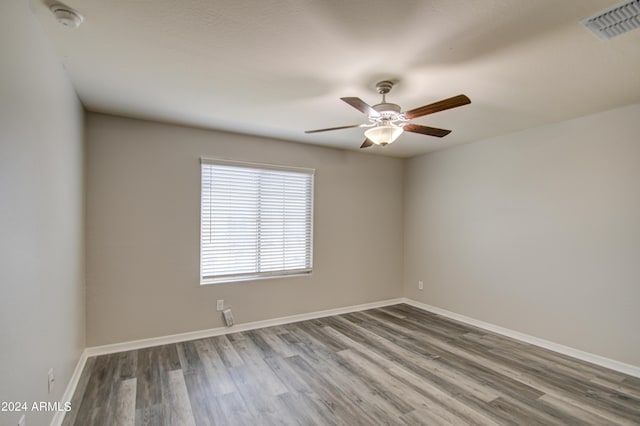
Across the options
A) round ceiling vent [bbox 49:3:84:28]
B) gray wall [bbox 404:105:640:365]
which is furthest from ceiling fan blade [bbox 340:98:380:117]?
gray wall [bbox 404:105:640:365]

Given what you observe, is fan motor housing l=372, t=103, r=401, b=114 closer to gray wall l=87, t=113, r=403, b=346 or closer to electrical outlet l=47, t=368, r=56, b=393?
gray wall l=87, t=113, r=403, b=346

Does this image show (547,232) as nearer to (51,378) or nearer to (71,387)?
(51,378)

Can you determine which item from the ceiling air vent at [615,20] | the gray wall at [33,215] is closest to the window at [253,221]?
the gray wall at [33,215]

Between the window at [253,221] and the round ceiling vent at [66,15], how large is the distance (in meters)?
2.04

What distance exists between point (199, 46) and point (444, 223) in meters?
4.04

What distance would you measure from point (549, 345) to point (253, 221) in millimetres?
3785

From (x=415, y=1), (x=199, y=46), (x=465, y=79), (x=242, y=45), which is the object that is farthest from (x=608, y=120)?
(x=199, y=46)

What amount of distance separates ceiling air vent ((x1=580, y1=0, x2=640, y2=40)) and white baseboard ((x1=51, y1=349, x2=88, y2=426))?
4013 millimetres

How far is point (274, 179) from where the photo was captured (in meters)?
4.25

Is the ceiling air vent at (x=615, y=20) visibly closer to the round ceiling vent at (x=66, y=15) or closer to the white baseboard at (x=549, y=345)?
the round ceiling vent at (x=66, y=15)

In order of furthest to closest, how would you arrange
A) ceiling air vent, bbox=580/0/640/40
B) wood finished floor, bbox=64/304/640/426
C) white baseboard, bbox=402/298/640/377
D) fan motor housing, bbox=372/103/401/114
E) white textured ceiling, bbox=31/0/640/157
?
white baseboard, bbox=402/298/640/377 < fan motor housing, bbox=372/103/401/114 < wood finished floor, bbox=64/304/640/426 < white textured ceiling, bbox=31/0/640/157 < ceiling air vent, bbox=580/0/640/40

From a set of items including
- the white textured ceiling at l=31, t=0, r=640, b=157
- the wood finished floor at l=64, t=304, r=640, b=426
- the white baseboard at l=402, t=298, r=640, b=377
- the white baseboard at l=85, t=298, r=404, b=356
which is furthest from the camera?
the white baseboard at l=85, t=298, r=404, b=356

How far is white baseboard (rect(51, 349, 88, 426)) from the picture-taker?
6.79 feet

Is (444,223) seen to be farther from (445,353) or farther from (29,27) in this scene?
(29,27)
